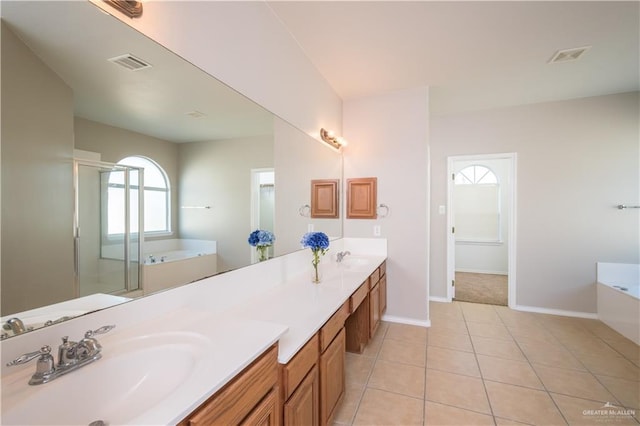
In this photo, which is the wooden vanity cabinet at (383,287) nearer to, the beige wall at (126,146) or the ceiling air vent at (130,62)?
the beige wall at (126,146)

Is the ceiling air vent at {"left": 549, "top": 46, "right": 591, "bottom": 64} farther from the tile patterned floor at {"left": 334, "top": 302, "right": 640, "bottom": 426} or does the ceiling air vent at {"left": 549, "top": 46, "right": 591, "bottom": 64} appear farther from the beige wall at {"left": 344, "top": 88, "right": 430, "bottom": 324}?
the tile patterned floor at {"left": 334, "top": 302, "right": 640, "bottom": 426}

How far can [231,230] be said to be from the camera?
1.62 meters

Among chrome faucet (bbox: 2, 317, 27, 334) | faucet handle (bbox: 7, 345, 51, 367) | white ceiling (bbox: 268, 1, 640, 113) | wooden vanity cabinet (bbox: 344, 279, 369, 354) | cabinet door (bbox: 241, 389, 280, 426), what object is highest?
white ceiling (bbox: 268, 1, 640, 113)

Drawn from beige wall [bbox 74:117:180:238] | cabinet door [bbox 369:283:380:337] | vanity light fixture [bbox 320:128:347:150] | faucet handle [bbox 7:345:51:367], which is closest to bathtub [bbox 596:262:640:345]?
cabinet door [bbox 369:283:380:337]

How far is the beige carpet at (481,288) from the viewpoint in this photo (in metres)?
4.02

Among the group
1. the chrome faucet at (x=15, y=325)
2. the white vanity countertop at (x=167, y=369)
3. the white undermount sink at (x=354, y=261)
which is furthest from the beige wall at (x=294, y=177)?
the chrome faucet at (x=15, y=325)

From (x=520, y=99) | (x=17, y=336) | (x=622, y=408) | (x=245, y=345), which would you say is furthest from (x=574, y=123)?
(x=17, y=336)

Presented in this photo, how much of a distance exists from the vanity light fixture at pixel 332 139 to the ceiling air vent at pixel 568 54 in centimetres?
211

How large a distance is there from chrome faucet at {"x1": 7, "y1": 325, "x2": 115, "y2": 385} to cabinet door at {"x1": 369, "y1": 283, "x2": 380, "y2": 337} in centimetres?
204

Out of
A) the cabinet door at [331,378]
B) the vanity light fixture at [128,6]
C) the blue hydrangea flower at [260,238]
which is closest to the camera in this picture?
the vanity light fixture at [128,6]

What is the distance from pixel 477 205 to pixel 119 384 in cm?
624

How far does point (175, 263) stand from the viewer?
1299 mm

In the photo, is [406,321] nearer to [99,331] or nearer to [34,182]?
[99,331]

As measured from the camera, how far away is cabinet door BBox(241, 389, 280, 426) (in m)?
0.90
